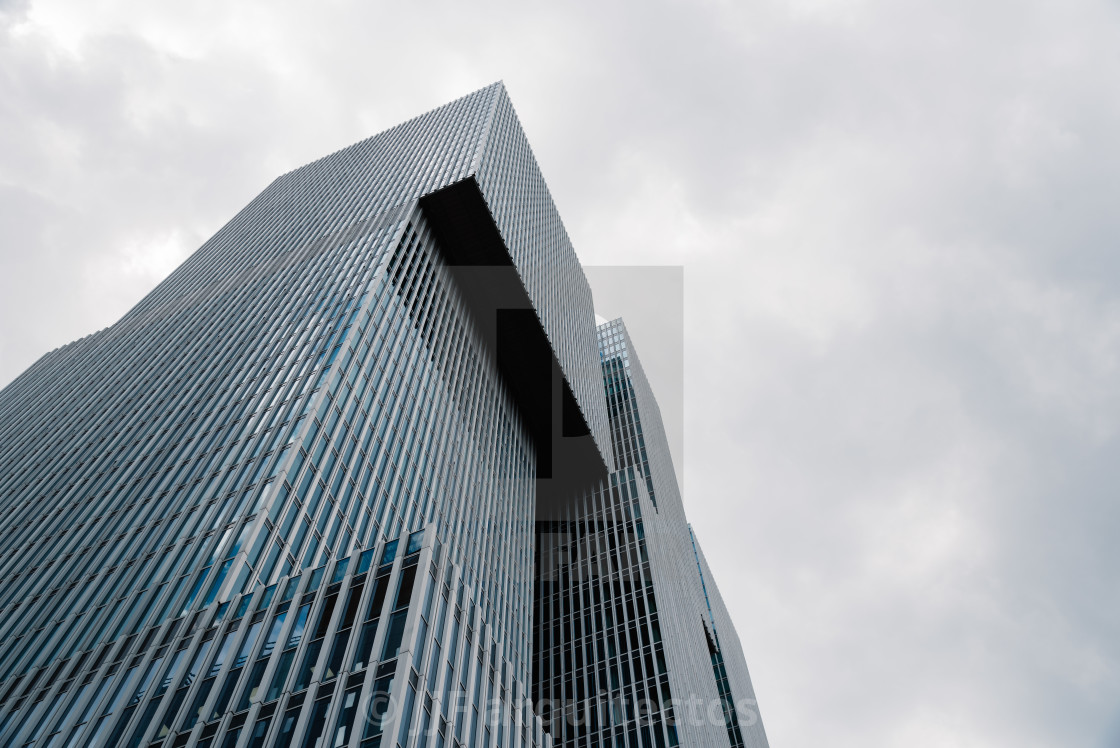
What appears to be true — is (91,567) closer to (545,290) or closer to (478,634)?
(478,634)

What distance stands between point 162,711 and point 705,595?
95.9m

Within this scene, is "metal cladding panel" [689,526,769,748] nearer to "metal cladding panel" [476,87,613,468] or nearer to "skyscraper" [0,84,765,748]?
"skyscraper" [0,84,765,748]

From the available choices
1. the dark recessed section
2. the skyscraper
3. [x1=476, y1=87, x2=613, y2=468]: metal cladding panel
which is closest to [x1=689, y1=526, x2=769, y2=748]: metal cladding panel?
the skyscraper

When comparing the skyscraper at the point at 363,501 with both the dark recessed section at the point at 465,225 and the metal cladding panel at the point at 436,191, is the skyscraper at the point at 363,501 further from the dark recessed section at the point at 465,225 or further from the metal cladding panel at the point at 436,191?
the metal cladding panel at the point at 436,191

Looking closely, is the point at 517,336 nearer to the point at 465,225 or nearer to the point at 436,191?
the point at 465,225

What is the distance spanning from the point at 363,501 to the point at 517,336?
1509 inches

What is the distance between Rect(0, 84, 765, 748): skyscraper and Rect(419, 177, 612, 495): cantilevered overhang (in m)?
0.28

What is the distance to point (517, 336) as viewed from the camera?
8625 cm

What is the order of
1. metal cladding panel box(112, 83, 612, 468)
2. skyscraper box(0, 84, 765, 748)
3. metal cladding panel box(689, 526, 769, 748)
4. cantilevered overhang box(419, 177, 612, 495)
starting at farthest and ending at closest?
1. metal cladding panel box(689, 526, 769, 748)
2. metal cladding panel box(112, 83, 612, 468)
3. cantilevered overhang box(419, 177, 612, 495)
4. skyscraper box(0, 84, 765, 748)

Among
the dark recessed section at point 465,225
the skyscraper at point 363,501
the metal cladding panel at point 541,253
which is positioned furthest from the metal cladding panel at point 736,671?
the dark recessed section at point 465,225

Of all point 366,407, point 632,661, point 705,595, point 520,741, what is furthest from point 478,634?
point 705,595

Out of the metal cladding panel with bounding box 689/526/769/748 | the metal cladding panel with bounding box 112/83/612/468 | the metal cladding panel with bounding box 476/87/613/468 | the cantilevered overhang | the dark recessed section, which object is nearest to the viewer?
the dark recessed section

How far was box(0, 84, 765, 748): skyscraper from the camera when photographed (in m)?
31.6

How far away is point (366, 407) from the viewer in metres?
55.4
